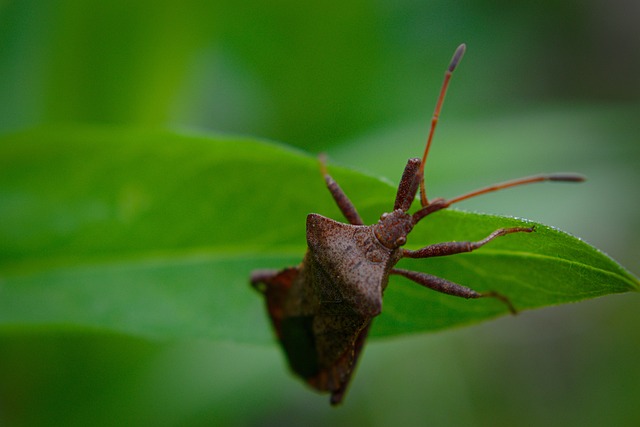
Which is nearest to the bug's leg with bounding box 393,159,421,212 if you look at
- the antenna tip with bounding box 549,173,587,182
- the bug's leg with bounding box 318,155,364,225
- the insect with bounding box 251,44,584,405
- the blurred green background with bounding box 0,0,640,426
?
the insect with bounding box 251,44,584,405

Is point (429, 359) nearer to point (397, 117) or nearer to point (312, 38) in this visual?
point (397, 117)

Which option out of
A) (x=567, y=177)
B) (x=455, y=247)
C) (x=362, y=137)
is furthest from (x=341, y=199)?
(x=362, y=137)

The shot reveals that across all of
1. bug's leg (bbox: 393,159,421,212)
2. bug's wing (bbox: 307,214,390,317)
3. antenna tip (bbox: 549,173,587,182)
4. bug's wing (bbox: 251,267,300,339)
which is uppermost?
antenna tip (bbox: 549,173,587,182)

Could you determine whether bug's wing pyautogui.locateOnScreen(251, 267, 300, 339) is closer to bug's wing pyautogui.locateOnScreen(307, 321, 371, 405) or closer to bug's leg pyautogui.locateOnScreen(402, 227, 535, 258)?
bug's wing pyautogui.locateOnScreen(307, 321, 371, 405)

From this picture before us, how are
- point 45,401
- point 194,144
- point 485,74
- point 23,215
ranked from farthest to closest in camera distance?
point 485,74 → point 45,401 → point 23,215 → point 194,144

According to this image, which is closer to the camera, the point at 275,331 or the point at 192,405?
the point at 275,331

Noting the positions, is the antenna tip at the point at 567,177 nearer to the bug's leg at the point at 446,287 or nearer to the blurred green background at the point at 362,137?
the bug's leg at the point at 446,287

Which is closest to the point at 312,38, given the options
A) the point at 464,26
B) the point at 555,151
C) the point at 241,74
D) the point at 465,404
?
the point at 241,74
